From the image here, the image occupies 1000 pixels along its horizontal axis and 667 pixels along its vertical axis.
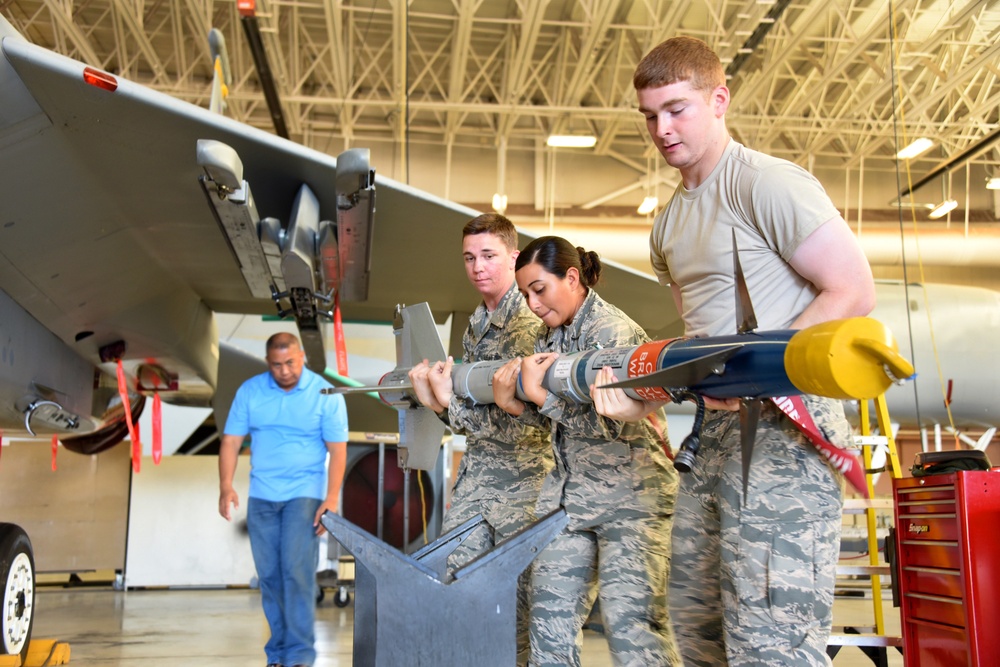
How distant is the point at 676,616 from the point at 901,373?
99cm

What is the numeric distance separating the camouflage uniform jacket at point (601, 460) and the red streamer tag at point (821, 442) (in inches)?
28.6

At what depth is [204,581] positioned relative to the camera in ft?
31.2

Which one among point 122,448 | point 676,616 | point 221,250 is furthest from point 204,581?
point 676,616

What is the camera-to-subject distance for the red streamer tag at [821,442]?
6.22 ft

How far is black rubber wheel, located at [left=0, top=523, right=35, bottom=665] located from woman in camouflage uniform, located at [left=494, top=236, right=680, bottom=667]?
10.8 feet

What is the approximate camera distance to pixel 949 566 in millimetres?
3191

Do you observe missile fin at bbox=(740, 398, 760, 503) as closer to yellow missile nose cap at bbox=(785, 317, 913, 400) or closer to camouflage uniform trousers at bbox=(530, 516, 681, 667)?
yellow missile nose cap at bbox=(785, 317, 913, 400)

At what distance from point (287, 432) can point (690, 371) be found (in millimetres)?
3214

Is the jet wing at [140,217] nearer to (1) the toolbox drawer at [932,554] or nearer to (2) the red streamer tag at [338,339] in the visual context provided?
(2) the red streamer tag at [338,339]

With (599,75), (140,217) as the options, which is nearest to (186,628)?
(140,217)

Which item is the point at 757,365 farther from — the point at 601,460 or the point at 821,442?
the point at 601,460

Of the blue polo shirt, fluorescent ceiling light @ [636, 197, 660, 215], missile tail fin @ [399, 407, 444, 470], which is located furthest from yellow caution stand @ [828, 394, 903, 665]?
fluorescent ceiling light @ [636, 197, 660, 215]

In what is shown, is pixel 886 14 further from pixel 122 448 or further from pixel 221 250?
pixel 122 448

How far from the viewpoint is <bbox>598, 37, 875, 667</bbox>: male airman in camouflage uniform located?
189 centimetres
